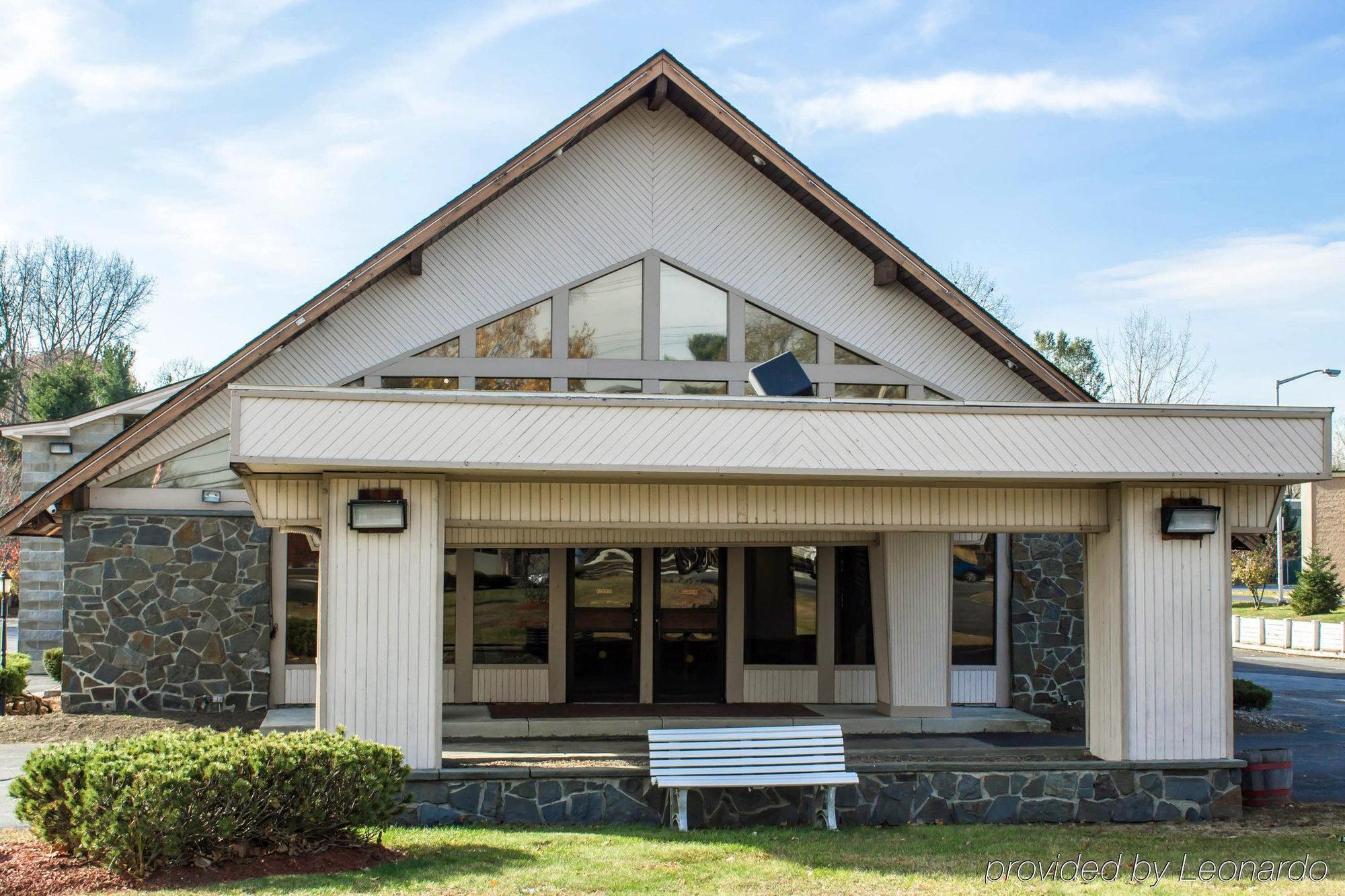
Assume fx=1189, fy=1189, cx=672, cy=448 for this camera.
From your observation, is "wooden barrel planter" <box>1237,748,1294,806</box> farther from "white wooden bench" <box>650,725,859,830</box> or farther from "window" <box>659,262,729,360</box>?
"window" <box>659,262,729,360</box>

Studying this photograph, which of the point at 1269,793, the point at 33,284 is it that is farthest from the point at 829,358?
the point at 33,284

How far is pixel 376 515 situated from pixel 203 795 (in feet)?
9.12

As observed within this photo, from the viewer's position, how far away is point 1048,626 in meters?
16.5

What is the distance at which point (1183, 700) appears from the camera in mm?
10539

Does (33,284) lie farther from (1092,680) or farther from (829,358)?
(1092,680)

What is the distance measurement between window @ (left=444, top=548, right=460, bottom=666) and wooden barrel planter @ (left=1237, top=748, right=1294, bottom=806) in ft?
31.4

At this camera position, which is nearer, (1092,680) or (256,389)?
(256,389)

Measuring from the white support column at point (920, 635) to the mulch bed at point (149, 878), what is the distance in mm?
8025

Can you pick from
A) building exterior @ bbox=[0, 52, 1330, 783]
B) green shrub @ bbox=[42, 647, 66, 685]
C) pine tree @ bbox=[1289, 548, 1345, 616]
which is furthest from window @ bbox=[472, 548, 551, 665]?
pine tree @ bbox=[1289, 548, 1345, 616]

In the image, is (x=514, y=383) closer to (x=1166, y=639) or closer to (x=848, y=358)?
(x=848, y=358)

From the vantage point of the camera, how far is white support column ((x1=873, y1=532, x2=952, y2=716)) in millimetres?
14828

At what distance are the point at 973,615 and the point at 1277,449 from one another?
22.4ft

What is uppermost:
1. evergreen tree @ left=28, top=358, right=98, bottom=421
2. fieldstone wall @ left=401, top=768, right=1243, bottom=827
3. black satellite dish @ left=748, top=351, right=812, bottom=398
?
evergreen tree @ left=28, top=358, right=98, bottom=421

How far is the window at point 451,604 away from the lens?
52.3ft
